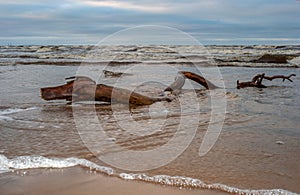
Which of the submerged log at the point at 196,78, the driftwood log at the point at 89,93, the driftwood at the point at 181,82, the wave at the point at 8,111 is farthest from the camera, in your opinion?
the submerged log at the point at 196,78

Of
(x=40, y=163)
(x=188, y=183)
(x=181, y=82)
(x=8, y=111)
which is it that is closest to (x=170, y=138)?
(x=188, y=183)

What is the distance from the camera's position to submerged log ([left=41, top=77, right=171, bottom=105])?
331 inches

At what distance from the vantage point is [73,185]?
3619 millimetres

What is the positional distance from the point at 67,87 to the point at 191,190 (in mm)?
5602

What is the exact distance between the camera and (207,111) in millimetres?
7570

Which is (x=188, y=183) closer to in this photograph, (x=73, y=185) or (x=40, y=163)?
(x=73, y=185)

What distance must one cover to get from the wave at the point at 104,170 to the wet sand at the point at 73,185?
0.09 metres

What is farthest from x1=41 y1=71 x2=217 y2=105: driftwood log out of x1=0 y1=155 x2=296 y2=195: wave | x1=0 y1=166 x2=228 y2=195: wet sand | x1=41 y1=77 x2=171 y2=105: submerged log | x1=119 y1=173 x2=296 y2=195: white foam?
x1=119 y1=173 x2=296 y2=195: white foam

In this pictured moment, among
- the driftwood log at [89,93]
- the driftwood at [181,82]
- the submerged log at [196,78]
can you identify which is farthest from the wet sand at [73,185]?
the submerged log at [196,78]

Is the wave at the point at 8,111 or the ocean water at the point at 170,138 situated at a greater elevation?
the wave at the point at 8,111

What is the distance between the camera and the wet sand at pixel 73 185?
11.4ft

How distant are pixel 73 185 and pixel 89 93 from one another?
196 inches

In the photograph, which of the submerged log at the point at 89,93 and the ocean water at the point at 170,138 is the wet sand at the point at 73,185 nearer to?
the ocean water at the point at 170,138

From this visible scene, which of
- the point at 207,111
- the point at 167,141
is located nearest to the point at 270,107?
the point at 207,111
